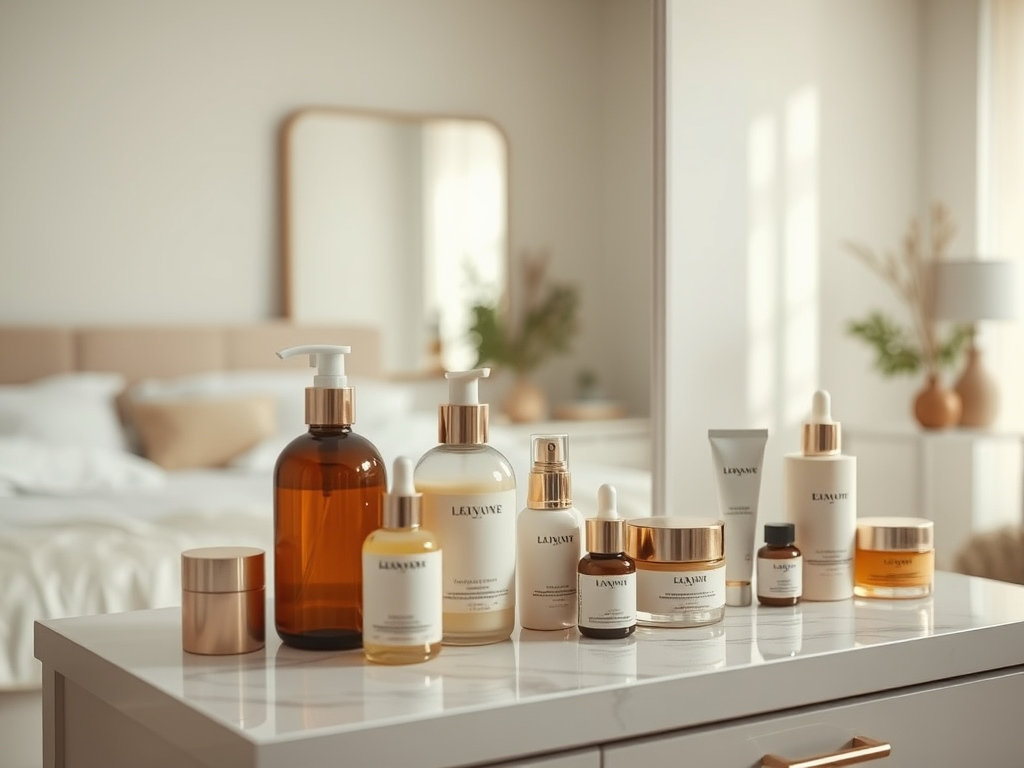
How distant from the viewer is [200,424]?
1383mm

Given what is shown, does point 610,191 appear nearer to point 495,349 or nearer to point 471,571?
point 495,349

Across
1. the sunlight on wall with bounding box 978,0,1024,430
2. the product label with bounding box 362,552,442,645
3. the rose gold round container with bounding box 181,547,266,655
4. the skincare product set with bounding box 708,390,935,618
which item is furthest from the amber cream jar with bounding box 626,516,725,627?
the sunlight on wall with bounding box 978,0,1024,430

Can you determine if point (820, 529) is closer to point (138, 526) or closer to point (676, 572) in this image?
point (676, 572)

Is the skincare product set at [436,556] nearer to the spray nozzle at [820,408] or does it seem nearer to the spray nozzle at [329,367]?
the spray nozzle at [329,367]

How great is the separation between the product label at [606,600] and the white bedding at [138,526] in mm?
414

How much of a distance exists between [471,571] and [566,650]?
96mm

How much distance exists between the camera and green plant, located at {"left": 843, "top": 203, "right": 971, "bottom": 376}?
1721 mm

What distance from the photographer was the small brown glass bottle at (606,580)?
0.96 meters

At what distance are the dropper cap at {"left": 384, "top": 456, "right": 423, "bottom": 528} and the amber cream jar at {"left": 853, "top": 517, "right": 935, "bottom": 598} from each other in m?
0.49

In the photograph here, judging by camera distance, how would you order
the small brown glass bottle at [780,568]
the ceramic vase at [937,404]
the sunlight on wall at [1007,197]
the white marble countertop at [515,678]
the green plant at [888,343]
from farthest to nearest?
the sunlight on wall at [1007,197], the ceramic vase at [937,404], the green plant at [888,343], the small brown glass bottle at [780,568], the white marble countertop at [515,678]

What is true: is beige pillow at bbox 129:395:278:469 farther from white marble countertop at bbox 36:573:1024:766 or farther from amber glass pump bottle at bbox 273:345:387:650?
amber glass pump bottle at bbox 273:345:387:650

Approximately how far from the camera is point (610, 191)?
57.7 inches

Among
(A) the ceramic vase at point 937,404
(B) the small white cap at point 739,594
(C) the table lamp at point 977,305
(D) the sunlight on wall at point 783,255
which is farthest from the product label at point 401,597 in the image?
(C) the table lamp at point 977,305

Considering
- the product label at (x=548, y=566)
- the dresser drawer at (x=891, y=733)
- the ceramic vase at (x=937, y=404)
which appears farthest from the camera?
the ceramic vase at (x=937, y=404)
